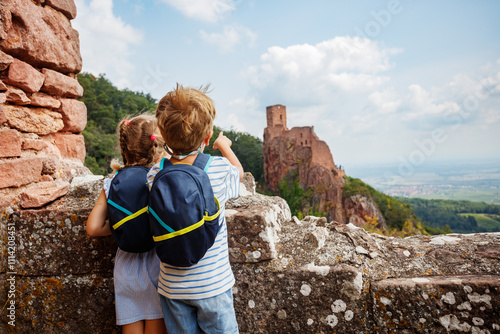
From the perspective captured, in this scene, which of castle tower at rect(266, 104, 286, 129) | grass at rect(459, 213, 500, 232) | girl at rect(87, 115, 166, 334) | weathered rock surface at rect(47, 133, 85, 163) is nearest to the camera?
girl at rect(87, 115, 166, 334)

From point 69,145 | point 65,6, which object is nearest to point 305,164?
point 69,145

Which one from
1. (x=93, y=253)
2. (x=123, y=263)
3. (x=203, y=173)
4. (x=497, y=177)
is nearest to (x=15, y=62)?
(x=93, y=253)

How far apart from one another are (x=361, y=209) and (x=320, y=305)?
35.9 metres

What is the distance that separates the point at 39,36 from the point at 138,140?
5.42 ft

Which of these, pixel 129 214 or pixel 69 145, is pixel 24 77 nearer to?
pixel 69 145

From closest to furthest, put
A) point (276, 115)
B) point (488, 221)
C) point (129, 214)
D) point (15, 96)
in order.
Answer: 1. point (129, 214)
2. point (15, 96)
3. point (276, 115)
4. point (488, 221)

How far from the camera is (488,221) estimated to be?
43.2 metres

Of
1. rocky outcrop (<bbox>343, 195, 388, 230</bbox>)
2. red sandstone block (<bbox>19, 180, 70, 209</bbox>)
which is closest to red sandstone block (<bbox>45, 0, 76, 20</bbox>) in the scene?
red sandstone block (<bbox>19, 180, 70, 209</bbox>)

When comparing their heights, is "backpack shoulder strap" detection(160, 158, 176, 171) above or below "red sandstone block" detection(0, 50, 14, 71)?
below

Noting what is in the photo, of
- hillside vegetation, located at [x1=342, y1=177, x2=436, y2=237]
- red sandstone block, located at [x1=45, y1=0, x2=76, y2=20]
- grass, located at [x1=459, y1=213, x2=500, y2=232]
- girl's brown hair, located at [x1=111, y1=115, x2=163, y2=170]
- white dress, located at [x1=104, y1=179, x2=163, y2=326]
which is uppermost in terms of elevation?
red sandstone block, located at [x1=45, y1=0, x2=76, y2=20]

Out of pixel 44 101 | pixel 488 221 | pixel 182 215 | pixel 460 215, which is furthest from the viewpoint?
pixel 460 215

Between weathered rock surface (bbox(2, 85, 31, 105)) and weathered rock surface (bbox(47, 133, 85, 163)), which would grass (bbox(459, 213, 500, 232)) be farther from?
weathered rock surface (bbox(2, 85, 31, 105))

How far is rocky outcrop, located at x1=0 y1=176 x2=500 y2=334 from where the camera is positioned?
1.72 meters

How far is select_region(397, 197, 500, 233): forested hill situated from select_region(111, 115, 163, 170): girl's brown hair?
44.7 metres
